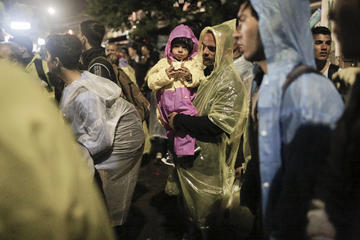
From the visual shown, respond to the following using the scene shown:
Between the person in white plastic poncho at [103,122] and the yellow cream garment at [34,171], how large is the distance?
4.88 feet

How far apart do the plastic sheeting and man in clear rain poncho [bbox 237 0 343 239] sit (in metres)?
1.07

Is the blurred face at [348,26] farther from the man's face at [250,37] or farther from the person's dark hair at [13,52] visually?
the person's dark hair at [13,52]

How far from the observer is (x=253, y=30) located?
1.43 metres

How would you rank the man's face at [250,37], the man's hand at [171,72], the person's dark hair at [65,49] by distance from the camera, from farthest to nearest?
the man's hand at [171,72], the person's dark hair at [65,49], the man's face at [250,37]

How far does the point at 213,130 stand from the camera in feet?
8.23

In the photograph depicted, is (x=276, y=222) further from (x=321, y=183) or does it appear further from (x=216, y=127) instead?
(x=216, y=127)

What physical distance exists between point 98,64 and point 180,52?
0.90m

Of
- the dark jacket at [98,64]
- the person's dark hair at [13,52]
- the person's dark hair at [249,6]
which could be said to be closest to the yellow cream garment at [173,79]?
the dark jacket at [98,64]

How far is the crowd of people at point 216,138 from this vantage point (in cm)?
80

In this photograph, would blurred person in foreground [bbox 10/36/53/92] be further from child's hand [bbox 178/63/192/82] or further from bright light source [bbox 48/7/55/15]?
bright light source [bbox 48/7/55/15]

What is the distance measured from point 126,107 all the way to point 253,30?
1.63 m

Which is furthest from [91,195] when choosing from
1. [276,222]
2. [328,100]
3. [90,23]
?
[90,23]

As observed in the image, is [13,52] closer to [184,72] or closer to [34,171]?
[184,72]

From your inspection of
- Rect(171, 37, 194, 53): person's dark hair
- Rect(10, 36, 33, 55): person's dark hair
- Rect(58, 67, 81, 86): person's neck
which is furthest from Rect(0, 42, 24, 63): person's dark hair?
Rect(171, 37, 194, 53): person's dark hair
